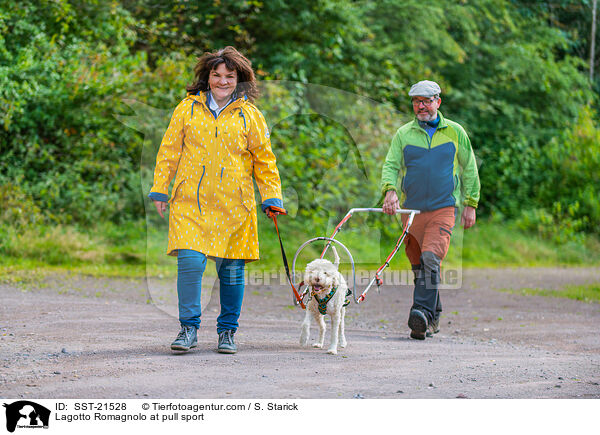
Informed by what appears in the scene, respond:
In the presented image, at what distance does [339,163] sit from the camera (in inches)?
586


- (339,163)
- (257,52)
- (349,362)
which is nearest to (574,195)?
(339,163)

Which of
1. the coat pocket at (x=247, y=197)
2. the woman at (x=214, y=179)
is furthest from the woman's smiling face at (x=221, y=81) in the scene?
the coat pocket at (x=247, y=197)

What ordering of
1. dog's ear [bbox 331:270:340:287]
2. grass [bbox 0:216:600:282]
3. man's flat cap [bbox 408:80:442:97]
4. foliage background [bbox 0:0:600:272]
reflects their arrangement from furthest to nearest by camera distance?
foliage background [bbox 0:0:600:272] → grass [bbox 0:216:600:282] → man's flat cap [bbox 408:80:442:97] → dog's ear [bbox 331:270:340:287]

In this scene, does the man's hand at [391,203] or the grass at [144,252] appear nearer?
the man's hand at [391,203]

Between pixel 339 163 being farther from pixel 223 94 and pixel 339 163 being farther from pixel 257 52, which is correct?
pixel 223 94

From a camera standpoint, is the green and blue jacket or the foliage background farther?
the foliage background

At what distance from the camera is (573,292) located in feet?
37.7

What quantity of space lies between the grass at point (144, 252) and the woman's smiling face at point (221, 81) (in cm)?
533

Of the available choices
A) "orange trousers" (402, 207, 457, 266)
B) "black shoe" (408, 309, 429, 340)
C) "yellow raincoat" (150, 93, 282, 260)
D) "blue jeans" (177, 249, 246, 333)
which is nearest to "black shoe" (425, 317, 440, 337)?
"black shoe" (408, 309, 429, 340)

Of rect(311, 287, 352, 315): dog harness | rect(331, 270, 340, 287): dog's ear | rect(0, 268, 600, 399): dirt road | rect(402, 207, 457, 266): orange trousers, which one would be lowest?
rect(0, 268, 600, 399): dirt road

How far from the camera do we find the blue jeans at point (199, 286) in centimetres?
548

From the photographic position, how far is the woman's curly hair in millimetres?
5602

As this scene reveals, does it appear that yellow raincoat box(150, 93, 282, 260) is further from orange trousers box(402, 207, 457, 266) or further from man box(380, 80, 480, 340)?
orange trousers box(402, 207, 457, 266)

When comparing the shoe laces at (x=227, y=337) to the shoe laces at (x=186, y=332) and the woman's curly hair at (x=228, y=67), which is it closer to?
the shoe laces at (x=186, y=332)
